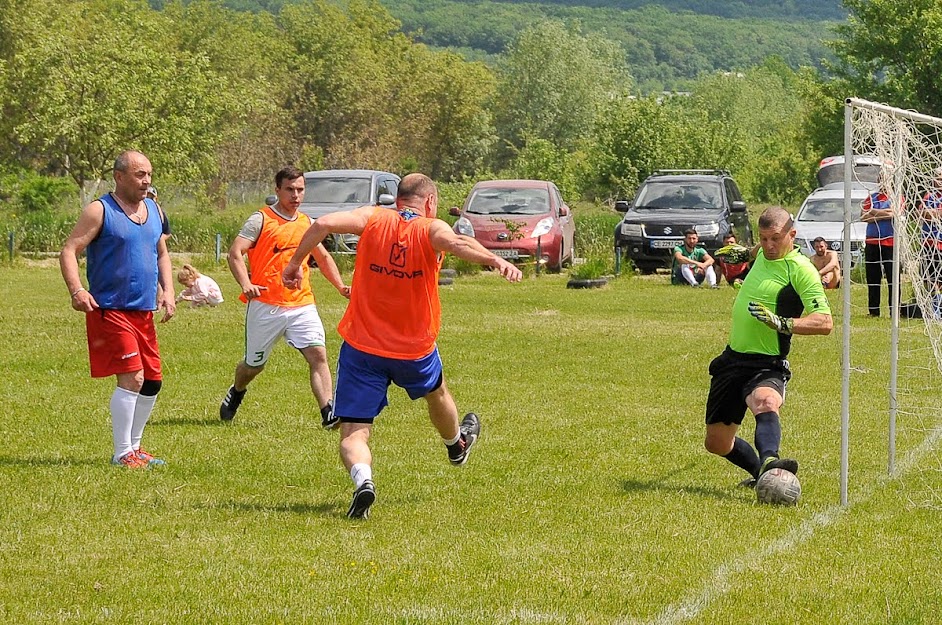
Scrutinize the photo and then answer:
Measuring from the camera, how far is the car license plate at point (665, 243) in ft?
85.2

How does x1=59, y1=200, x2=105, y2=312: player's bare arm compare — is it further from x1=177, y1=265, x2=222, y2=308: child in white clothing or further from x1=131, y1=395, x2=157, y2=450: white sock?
x1=177, y1=265, x2=222, y2=308: child in white clothing

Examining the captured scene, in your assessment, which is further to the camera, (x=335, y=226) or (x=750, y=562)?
(x=335, y=226)

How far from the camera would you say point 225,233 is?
31.9m

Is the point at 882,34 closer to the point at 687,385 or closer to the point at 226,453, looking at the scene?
the point at 687,385

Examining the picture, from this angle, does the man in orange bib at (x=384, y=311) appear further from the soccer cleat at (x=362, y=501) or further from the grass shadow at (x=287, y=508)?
the grass shadow at (x=287, y=508)

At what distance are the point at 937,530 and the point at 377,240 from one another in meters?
3.25

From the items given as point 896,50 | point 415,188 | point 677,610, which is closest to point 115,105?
point 896,50

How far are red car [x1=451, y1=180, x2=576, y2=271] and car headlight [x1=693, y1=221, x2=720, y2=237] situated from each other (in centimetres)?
275

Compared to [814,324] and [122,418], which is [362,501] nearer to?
[122,418]

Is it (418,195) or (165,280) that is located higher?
(418,195)

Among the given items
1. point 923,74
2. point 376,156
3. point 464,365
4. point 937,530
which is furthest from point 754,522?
point 376,156

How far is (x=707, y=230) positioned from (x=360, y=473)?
62.3 ft

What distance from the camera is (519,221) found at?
1040 inches

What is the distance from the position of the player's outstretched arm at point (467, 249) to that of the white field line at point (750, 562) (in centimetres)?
170
